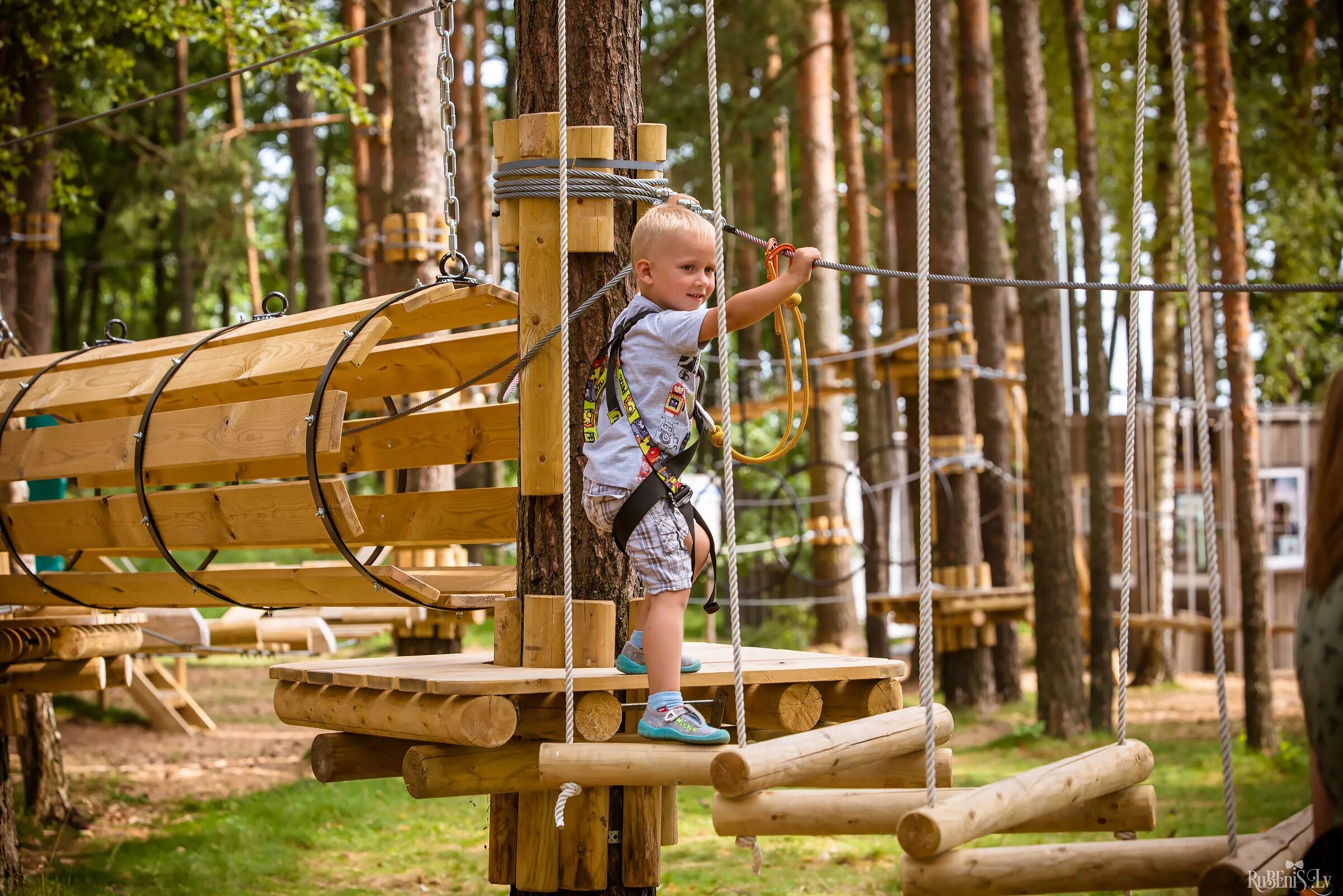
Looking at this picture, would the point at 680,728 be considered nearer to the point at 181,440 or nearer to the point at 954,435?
the point at 181,440

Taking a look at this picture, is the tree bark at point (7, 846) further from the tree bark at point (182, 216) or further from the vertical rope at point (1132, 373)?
the tree bark at point (182, 216)

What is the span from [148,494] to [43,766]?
137 inches

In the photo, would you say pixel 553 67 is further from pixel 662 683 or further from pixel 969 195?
pixel 969 195

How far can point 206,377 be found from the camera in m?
3.91

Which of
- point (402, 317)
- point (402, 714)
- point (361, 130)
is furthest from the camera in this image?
point (361, 130)

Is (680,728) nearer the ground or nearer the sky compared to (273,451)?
nearer the ground

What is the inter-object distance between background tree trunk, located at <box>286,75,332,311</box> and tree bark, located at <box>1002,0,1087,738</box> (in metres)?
6.21

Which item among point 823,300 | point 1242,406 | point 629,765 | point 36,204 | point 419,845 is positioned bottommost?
point 419,845

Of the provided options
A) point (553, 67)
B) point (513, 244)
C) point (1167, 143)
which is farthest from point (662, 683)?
point (1167, 143)

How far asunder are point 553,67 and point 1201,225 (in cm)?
1264

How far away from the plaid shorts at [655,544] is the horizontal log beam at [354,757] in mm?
841

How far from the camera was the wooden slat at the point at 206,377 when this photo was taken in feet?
11.5

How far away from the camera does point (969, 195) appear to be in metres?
10.0

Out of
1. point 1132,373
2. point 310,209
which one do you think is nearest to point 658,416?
point 1132,373
